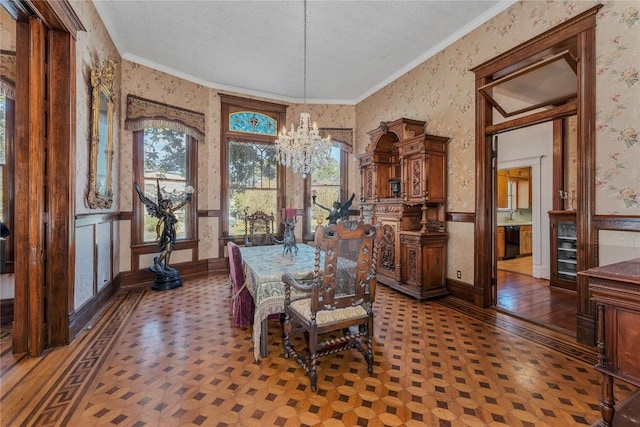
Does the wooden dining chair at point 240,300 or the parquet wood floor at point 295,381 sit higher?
the wooden dining chair at point 240,300

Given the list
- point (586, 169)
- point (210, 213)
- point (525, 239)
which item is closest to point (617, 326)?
point (586, 169)

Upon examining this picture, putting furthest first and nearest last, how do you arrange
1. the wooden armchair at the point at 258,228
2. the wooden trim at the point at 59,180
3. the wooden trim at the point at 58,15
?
the wooden armchair at the point at 258,228
the wooden trim at the point at 59,180
the wooden trim at the point at 58,15

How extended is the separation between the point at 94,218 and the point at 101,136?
0.99 meters

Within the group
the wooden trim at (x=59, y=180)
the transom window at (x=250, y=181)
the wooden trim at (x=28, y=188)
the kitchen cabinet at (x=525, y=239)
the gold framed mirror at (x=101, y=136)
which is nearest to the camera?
the wooden trim at (x=28, y=188)

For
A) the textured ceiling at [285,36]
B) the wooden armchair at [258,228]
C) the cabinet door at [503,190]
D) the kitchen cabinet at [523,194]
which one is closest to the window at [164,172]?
the wooden armchair at [258,228]

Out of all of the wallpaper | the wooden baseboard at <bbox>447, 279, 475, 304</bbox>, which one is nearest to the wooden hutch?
the wooden baseboard at <bbox>447, 279, 475, 304</bbox>

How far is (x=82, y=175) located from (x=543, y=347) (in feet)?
15.6

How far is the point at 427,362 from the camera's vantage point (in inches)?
91.0

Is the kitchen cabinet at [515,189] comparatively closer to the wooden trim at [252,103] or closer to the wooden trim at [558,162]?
the wooden trim at [558,162]

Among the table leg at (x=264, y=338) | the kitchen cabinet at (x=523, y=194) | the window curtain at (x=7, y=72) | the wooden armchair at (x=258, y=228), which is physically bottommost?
the table leg at (x=264, y=338)

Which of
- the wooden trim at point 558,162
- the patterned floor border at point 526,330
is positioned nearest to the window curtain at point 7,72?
the patterned floor border at point 526,330

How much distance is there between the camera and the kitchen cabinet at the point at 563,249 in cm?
441

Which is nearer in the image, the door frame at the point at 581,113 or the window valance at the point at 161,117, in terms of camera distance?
the door frame at the point at 581,113

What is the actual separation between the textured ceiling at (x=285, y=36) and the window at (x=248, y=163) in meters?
0.57
